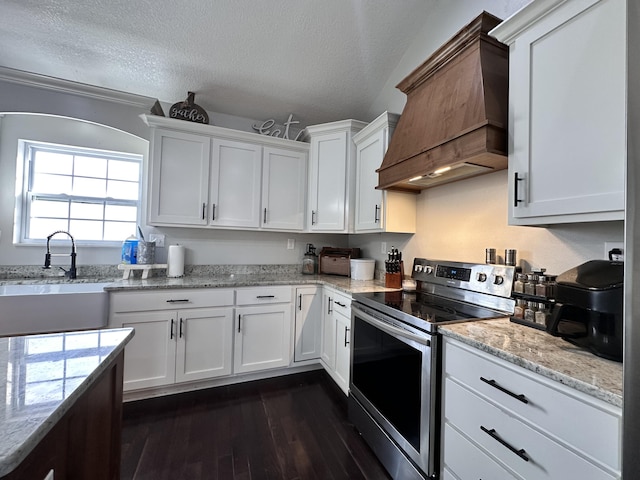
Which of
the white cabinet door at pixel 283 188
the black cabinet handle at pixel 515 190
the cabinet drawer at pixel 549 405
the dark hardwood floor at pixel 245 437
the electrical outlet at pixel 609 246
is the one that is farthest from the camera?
the white cabinet door at pixel 283 188

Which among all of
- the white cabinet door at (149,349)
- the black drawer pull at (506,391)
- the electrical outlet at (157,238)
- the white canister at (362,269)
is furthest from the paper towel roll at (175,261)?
the black drawer pull at (506,391)

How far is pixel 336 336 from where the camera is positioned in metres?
2.23

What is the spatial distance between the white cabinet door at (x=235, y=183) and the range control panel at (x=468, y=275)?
1.62 meters

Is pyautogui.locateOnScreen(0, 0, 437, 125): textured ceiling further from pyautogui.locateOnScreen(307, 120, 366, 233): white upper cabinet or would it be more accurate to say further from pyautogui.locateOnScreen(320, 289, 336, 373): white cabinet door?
pyautogui.locateOnScreen(320, 289, 336, 373): white cabinet door

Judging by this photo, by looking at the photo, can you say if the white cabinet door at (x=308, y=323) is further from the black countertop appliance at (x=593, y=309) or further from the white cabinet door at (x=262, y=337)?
the black countertop appliance at (x=593, y=309)

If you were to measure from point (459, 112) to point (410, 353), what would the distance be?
130cm

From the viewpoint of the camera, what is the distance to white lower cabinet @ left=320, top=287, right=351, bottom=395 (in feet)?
6.72

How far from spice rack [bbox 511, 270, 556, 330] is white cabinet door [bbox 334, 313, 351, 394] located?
107cm

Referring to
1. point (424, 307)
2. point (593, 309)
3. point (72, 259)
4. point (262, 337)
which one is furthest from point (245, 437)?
point (72, 259)

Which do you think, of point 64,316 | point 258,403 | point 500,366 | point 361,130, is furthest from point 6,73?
point 500,366

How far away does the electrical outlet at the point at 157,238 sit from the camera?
2.62 m

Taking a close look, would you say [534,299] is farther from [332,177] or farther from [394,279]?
[332,177]

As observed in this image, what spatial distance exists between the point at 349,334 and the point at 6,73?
3.31m

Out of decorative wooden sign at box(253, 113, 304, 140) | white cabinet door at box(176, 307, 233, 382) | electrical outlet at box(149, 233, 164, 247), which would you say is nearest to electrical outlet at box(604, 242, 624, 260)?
white cabinet door at box(176, 307, 233, 382)
